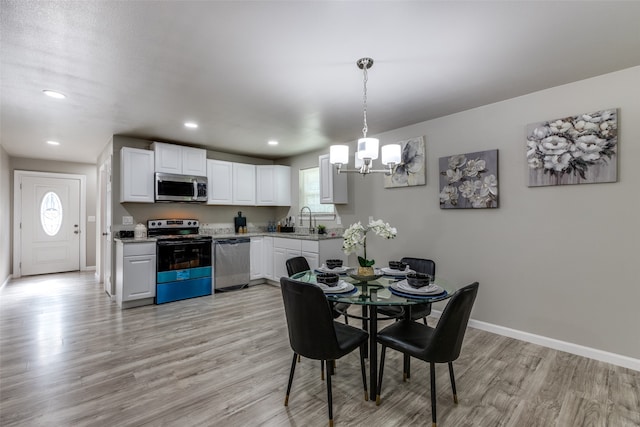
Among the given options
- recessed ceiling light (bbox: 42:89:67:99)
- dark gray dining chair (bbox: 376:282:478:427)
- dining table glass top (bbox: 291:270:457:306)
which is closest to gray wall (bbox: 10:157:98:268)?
recessed ceiling light (bbox: 42:89:67:99)

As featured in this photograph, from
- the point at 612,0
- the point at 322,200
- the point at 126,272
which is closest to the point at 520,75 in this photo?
the point at 612,0

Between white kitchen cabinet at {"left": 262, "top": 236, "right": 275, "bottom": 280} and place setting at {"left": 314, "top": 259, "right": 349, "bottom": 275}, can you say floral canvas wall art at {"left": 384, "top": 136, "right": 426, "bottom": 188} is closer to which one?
place setting at {"left": 314, "top": 259, "right": 349, "bottom": 275}

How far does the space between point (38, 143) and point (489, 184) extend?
665 centimetres

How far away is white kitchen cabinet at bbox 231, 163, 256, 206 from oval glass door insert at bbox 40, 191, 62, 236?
4.20m

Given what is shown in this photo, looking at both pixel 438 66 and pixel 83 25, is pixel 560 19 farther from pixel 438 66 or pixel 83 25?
pixel 83 25

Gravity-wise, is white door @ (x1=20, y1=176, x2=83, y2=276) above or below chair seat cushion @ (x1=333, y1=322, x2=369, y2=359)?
above

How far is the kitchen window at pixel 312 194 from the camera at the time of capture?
5.24 metres

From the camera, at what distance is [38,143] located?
16.2ft

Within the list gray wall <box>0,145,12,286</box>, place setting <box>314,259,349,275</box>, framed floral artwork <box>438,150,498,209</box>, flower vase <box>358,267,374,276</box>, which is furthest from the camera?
gray wall <box>0,145,12,286</box>

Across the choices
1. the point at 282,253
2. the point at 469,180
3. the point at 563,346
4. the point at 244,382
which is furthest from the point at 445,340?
the point at 282,253

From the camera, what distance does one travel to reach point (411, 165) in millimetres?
3928

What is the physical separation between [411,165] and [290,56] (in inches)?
88.4

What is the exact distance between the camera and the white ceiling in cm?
178

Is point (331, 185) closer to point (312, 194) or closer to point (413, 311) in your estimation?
point (312, 194)
